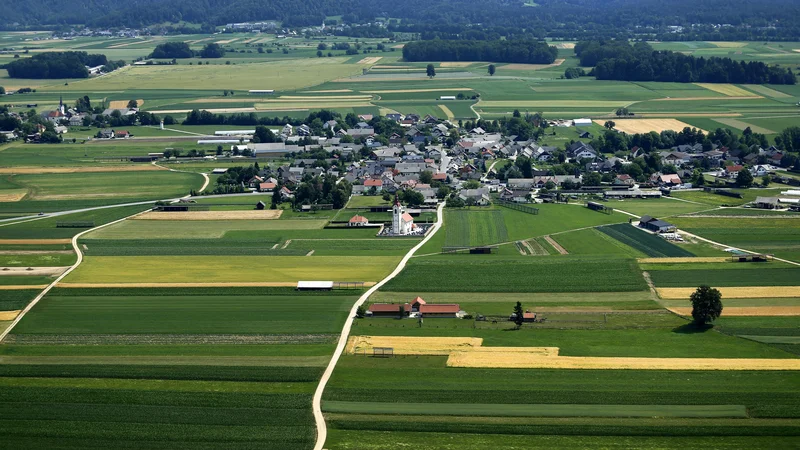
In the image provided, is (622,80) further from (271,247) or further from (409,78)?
(271,247)

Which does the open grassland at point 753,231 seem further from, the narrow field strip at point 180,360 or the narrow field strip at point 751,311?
the narrow field strip at point 180,360

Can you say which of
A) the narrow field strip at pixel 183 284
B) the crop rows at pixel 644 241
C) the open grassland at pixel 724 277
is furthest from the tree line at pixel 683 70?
the narrow field strip at pixel 183 284

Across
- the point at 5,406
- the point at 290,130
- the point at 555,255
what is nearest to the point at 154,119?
the point at 290,130

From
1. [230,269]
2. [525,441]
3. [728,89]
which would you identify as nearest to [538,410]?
[525,441]

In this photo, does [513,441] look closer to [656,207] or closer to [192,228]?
[192,228]

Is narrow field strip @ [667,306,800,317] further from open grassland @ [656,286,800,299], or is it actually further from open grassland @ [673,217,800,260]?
open grassland @ [673,217,800,260]
